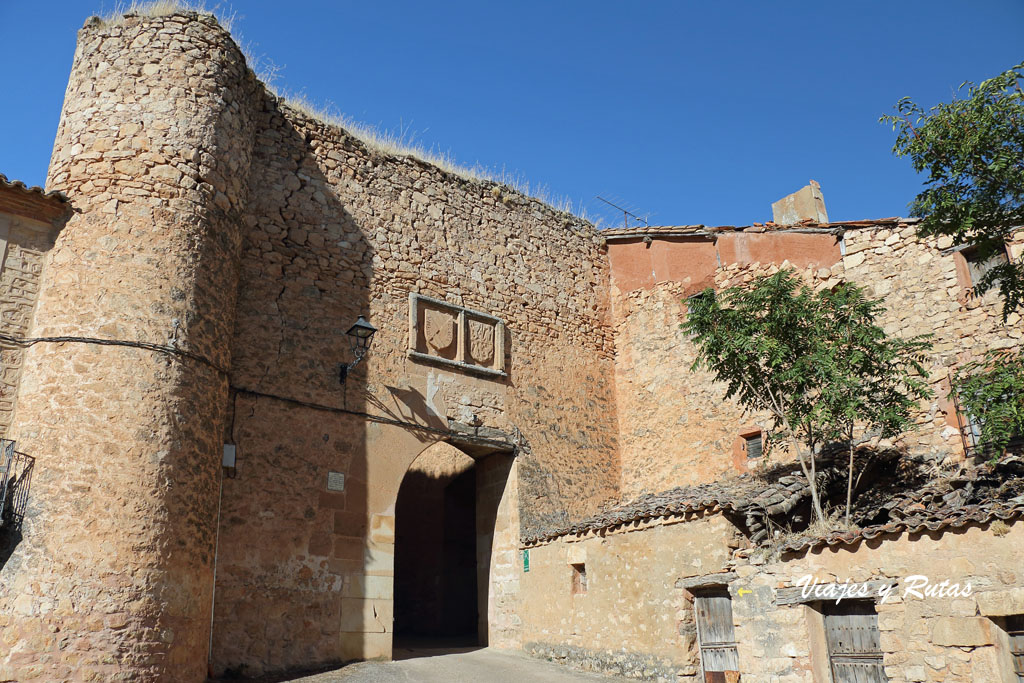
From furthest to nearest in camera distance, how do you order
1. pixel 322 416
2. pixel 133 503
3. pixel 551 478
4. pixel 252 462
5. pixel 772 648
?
pixel 551 478 → pixel 322 416 → pixel 252 462 → pixel 772 648 → pixel 133 503

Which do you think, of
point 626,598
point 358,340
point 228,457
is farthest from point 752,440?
point 228,457

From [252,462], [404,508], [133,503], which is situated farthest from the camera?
[404,508]

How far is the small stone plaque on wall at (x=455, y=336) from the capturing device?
12.3 metres

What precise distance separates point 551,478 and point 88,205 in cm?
795

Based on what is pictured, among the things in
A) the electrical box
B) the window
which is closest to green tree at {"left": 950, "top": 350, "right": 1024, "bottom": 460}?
the window

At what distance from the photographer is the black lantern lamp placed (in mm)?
10914

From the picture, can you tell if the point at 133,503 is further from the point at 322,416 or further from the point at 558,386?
the point at 558,386

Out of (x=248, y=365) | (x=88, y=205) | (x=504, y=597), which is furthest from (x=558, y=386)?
(x=88, y=205)

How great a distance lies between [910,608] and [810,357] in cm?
309

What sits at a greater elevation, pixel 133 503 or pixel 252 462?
pixel 252 462

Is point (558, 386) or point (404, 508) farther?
point (404, 508)

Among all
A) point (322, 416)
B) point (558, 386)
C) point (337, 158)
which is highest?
point (337, 158)

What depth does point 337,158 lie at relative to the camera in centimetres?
1238

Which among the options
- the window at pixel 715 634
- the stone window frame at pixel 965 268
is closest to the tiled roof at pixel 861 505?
the window at pixel 715 634
